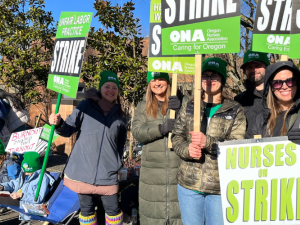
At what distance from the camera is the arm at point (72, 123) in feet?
10.1

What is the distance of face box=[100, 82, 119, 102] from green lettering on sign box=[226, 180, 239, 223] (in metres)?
1.70

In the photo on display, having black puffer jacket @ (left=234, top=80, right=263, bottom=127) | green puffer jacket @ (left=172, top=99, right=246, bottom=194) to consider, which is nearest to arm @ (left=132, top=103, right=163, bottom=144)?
green puffer jacket @ (left=172, top=99, right=246, bottom=194)

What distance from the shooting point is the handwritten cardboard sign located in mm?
5633

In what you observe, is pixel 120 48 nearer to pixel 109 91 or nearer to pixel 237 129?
pixel 109 91

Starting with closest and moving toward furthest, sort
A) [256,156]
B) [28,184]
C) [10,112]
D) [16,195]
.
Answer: [256,156] < [16,195] < [28,184] < [10,112]

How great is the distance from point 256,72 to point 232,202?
1630 millimetres

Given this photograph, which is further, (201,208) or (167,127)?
(167,127)

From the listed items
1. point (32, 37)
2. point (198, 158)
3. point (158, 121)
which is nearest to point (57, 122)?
point (158, 121)

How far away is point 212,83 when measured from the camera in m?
2.48

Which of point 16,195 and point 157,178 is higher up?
point 157,178

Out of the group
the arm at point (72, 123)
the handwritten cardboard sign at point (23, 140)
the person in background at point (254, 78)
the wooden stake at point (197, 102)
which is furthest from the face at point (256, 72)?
the handwritten cardboard sign at point (23, 140)

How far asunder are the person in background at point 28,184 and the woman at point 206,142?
2023mm

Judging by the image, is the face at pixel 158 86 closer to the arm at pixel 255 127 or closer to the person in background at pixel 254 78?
the person in background at pixel 254 78

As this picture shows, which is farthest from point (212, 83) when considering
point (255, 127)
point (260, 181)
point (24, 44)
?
point (24, 44)
